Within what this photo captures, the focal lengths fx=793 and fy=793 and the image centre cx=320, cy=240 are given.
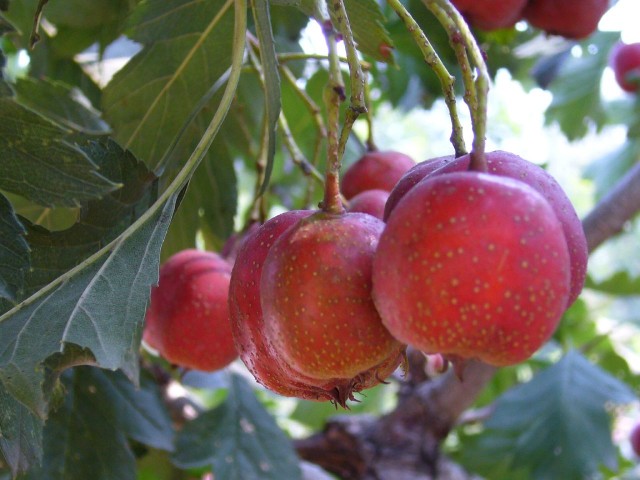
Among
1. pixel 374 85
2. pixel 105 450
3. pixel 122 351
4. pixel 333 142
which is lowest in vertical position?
pixel 105 450

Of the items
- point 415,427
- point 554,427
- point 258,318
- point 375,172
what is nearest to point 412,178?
point 258,318

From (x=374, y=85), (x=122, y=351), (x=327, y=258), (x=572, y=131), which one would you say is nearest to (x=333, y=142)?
(x=327, y=258)

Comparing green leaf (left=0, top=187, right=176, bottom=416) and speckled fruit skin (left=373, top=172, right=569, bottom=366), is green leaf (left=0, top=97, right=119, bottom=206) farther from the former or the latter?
speckled fruit skin (left=373, top=172, right=569, bottom=366)

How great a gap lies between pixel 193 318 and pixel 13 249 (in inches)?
13.2

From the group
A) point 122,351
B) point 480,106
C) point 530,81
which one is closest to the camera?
point 480,106

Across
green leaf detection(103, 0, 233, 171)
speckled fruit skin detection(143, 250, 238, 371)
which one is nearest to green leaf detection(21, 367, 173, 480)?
speckled fruit skin detection(143, 250, 238, 371)

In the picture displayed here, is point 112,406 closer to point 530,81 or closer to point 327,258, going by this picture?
point 327,258

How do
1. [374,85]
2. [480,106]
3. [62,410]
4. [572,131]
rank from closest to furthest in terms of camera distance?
[480,106] < [62,410] < [374,85] < [572,131]

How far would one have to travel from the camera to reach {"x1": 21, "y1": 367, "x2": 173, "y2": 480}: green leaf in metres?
1.13

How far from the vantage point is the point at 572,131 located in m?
2.68

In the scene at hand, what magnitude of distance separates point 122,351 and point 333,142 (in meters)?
0.26

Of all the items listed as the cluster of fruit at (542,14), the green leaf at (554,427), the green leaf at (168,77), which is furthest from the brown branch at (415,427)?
the green leaf at (168,77)

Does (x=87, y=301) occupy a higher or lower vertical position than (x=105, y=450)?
higher

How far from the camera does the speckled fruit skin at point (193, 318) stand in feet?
3.34
